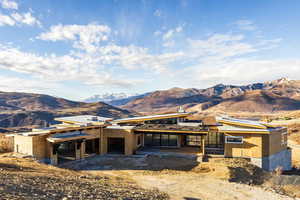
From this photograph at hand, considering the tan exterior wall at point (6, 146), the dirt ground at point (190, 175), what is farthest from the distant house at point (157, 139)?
the tan exterior wall at point (6, 146)

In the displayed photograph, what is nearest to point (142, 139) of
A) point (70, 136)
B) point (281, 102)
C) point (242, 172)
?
point (70, 136)

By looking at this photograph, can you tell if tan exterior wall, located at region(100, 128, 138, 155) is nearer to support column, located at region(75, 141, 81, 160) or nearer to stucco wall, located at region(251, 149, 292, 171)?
support column, located at region(75, 141, 81, 160)

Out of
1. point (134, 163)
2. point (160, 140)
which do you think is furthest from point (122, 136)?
point (160, 140)

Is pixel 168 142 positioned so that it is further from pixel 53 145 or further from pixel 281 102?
pixel 281 102

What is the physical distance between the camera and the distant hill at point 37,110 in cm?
7575

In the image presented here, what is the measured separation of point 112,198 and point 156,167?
10.9 meters

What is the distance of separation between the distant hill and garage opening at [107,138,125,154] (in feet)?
184

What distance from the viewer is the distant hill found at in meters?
75.8

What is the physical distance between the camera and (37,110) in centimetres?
8850

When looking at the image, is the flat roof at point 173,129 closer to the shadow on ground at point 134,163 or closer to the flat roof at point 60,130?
the shadow on ground at point 134,163

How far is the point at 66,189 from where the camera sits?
10734 millimetres

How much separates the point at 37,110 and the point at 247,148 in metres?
86.8

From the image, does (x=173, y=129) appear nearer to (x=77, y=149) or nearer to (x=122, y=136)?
(x=122, y=136)

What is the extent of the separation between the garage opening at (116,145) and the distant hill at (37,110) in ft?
184
